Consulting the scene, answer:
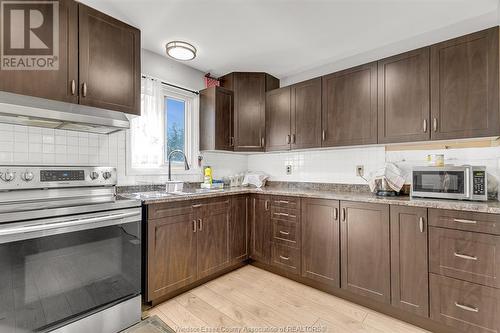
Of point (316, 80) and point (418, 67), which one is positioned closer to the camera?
point (418, 67)

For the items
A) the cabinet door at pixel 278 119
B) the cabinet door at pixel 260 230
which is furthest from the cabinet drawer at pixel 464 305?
the cabinet door at pixel 278 119

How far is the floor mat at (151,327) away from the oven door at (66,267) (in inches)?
8.5

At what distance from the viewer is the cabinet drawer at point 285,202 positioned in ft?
8.09

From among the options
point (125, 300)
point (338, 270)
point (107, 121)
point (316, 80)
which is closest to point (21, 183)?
point (107, 121)

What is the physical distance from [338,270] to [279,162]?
1.59 meters

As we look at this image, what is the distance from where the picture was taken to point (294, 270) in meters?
2.46

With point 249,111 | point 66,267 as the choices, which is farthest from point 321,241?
point 66,267

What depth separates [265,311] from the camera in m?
1.99

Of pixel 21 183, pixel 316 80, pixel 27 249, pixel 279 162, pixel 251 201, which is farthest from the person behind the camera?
pixel 279 162

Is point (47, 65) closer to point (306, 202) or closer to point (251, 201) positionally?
point (251, 201)

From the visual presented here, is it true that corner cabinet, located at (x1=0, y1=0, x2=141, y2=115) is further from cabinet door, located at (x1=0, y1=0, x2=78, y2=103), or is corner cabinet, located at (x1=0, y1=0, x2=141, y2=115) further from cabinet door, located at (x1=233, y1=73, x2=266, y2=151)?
cabinet door, located at (x1=233, y1=73, x2=266, y2=151)

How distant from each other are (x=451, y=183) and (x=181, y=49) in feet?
8.73

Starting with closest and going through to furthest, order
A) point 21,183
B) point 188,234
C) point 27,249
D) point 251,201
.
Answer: point 27,249, point 21,183, point 188,234, point 251,201

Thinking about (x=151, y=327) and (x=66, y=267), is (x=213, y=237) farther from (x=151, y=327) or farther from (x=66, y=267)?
(x=66, y=267)
